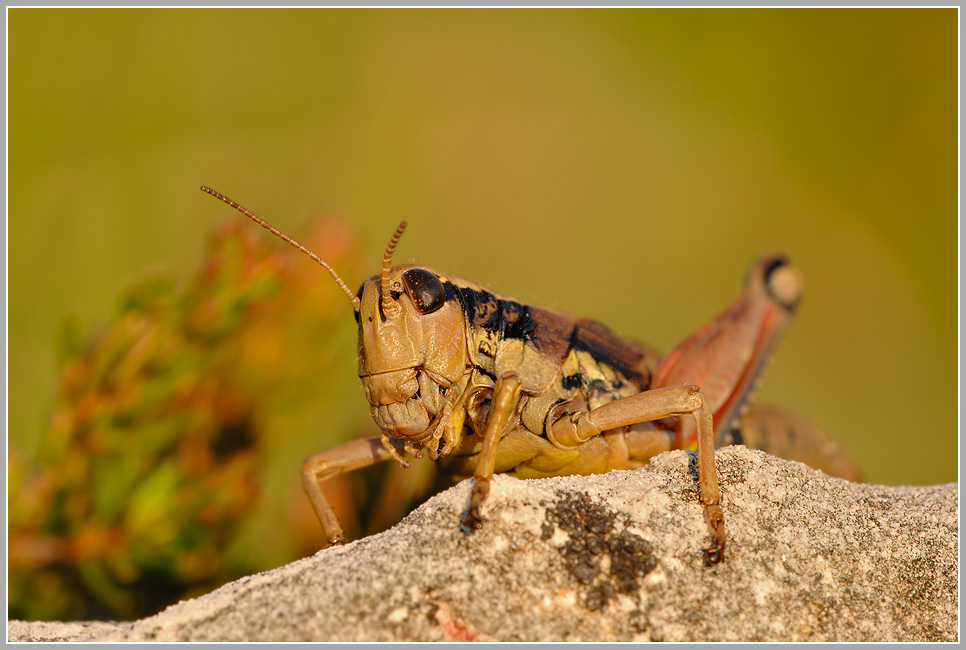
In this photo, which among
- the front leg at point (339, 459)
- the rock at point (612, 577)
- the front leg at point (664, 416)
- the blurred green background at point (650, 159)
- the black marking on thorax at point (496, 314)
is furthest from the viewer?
the blurred green background at point (650, 159)

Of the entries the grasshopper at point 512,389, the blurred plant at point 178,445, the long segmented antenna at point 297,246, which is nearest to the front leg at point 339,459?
the grasshopper at point 512,389

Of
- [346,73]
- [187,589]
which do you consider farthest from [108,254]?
[346,73]

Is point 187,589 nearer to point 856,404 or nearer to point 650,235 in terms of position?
point 650,235

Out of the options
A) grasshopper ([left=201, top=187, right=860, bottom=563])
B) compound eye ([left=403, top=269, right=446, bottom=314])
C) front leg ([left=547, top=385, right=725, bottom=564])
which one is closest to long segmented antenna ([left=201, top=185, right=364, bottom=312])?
grasshopper ([left=201, top=187, right=860, bottom=563])

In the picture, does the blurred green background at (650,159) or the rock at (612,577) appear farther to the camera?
the blurred green background at (650,159)

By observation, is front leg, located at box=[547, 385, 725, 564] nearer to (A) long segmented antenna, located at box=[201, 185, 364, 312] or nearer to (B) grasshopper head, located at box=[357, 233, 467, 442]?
(B) grasshopper head, located at box=[357, 233, 467, 442]

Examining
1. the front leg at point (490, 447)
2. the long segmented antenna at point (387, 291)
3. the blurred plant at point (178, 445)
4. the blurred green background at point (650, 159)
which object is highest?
the blurred green background at point (650, 159)

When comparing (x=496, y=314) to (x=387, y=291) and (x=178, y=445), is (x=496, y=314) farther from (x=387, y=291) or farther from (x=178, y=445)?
(x=178, y=445)

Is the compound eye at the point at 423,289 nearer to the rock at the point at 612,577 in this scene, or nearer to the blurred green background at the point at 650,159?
the rock at the point at 612,577
